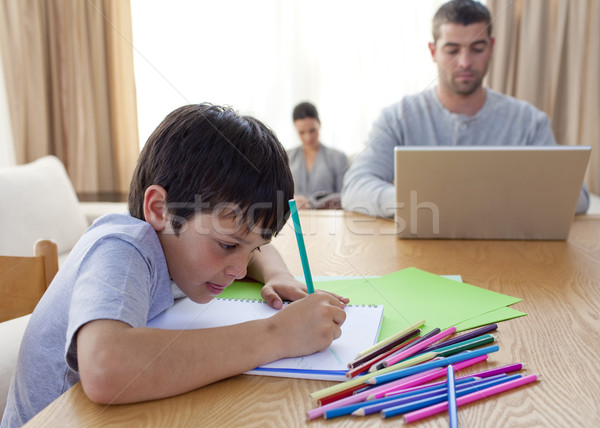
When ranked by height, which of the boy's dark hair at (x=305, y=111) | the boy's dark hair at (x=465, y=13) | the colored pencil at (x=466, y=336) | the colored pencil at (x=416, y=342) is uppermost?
the boy's dark hair at (x=465, y=13)

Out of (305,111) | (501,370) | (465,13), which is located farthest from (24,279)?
(305,111)

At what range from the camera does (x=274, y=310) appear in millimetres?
797

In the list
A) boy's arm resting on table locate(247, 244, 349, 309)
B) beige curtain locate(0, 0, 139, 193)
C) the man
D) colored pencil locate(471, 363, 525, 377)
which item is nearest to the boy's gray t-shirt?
boy's arm resting on table locate(247, 244, 349, 309)

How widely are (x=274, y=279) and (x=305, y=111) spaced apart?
2471mm

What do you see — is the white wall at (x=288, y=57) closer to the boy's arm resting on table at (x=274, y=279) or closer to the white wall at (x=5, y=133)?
the white wall at (x=5, y=133)

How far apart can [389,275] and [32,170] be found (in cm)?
179

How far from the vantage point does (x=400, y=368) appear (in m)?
0.57

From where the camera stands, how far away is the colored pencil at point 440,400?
493mm

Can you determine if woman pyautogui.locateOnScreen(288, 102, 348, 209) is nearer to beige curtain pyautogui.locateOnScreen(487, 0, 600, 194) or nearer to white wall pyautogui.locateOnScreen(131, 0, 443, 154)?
white wall pyautogui.locateOnScreen(131, 0, 443, 154)

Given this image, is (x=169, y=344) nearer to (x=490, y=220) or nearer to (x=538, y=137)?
(x=490, y=220)

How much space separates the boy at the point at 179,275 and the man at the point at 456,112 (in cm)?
95

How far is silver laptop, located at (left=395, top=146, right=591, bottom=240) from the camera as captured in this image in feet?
3.72

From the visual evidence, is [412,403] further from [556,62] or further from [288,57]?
[288,57]

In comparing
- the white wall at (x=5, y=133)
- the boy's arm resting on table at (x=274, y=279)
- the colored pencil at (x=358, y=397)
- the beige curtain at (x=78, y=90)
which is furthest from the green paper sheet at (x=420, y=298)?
the beige curtain at (x=78, y=90)
